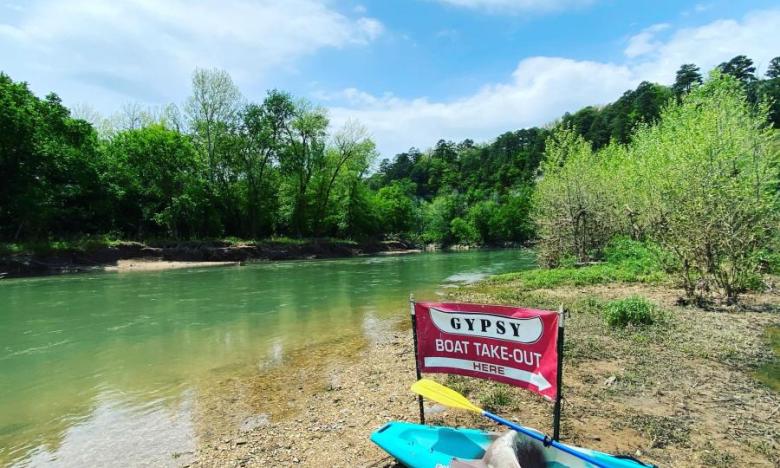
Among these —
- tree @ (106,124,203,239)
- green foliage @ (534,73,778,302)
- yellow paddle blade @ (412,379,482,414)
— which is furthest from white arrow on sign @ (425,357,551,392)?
tree @ (106,124,203,239)

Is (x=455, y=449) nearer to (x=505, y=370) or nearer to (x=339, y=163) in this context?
(x=505, y=370)

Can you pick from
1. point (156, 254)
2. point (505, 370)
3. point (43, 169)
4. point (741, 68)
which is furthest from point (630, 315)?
point (741, 68)

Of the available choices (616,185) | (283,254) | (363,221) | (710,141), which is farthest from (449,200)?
(710,141)

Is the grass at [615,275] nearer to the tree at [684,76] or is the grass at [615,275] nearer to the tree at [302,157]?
the tree at [302,157]

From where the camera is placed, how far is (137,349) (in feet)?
34.8

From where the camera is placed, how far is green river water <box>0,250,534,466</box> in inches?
228

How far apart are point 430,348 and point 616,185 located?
A: 24194 mm

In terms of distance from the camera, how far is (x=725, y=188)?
11.0 metres

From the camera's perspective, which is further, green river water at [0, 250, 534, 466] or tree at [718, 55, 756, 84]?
tree at [718, 55, 756, 84]

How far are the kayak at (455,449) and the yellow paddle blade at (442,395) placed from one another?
0.26 metres

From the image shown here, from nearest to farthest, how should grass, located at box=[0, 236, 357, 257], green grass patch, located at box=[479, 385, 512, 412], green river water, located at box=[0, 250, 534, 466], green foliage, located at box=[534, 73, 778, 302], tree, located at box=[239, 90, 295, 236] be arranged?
green grass patch, located at box=[479, 385, 512, 412], green river water, located at box=[0, 250, 534, 466], green foliage, located at box=[534, 73, 778, 302], grass, located at box=[0, 236, 357, 257], tree, located at box=[239, 90, 295, 236]

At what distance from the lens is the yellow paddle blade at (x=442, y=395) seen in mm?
4491

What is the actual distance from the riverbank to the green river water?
1036 cm

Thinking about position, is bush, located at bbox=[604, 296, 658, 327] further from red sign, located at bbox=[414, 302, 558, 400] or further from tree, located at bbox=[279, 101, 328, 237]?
tree, located at bbox=[279, 101, 328, 237]
